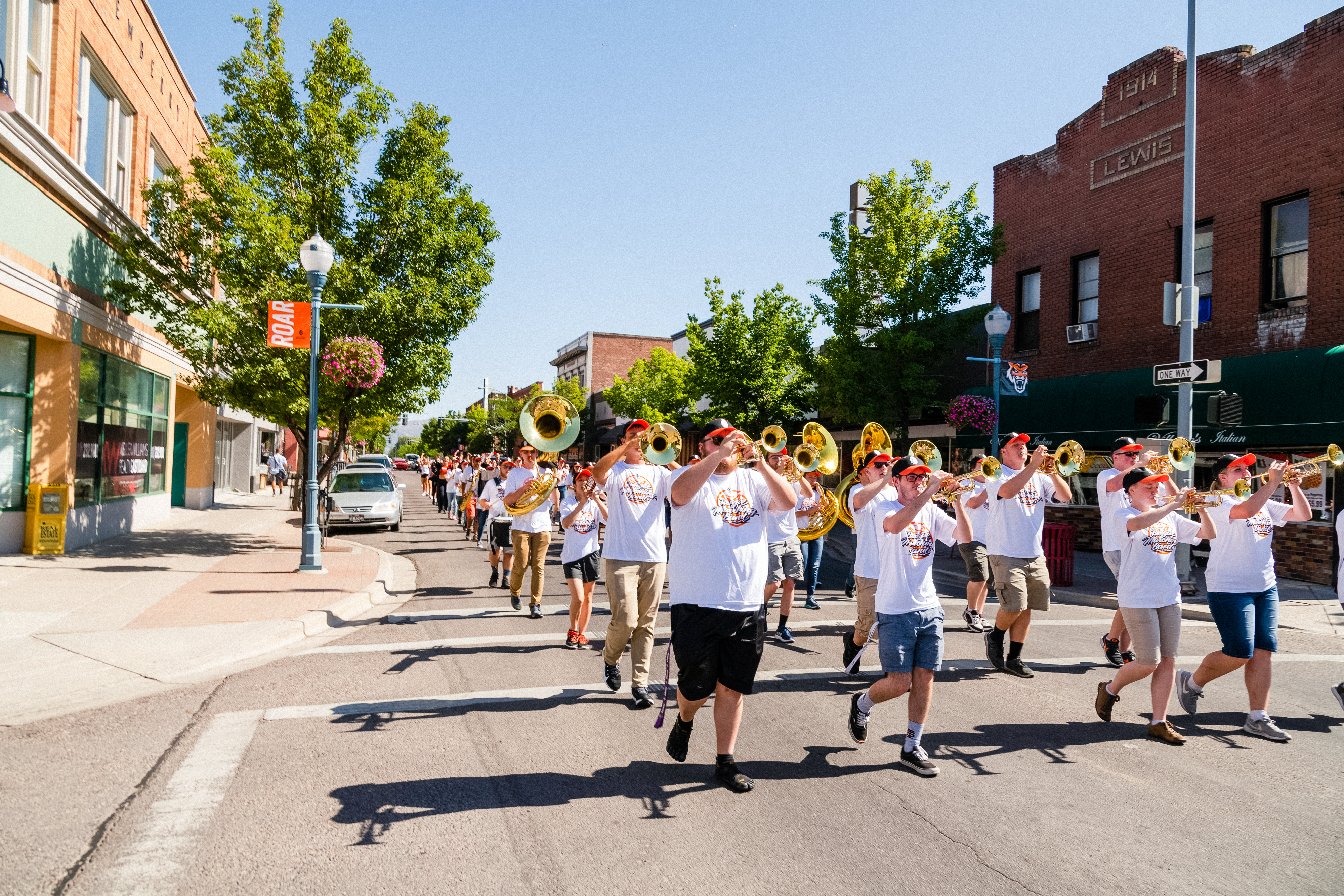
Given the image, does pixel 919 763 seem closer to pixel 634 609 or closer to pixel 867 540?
pixel 867 540

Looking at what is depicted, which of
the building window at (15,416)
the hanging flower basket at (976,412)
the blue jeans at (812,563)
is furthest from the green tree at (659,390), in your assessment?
the blue jeans at (812,563)

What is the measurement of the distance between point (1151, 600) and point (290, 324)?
37.8ft

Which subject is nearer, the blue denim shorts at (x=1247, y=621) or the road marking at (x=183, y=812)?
the road marking at (x=183, y=812)

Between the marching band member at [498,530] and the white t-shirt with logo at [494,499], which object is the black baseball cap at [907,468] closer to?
the marching band member at [498,530]

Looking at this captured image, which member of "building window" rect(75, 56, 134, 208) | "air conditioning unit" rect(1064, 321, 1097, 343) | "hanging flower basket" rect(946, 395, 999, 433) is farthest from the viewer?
"air conditioning unit" rect(1064, 321, 1097, 343)

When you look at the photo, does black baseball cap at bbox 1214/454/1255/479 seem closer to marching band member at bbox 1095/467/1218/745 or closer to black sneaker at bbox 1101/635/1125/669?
marching band member at bbox 1095/467/1218/745

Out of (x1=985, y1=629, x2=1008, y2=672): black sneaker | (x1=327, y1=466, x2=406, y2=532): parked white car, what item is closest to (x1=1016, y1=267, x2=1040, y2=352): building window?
(x1=985, y1=629, x2=1008, y2=672): black sneaker

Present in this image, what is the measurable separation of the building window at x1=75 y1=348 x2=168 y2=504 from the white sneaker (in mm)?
16474

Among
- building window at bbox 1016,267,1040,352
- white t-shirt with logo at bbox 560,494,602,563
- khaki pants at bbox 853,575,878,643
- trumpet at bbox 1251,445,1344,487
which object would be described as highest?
building window at bbox 1016,267,1040,352

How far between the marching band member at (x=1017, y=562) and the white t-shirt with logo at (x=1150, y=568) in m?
1.35

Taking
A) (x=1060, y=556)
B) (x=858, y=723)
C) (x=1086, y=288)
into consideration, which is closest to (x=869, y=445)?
(x=858, y=723)

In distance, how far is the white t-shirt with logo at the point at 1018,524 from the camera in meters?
7.28

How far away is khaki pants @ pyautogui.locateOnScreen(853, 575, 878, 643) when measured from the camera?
7152 millimetres

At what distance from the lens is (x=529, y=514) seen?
9.27m
